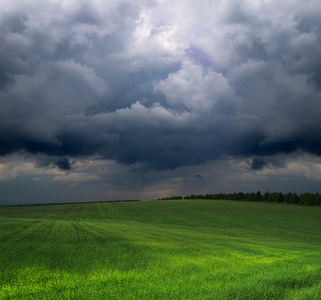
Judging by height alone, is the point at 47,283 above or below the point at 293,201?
above

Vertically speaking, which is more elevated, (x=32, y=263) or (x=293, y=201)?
(x=32, y=263)

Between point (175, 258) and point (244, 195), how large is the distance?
15635 cm

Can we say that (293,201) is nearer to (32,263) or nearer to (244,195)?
(244,195)

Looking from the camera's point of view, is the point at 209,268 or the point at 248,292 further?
the point at 209,268

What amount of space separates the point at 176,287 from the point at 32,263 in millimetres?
5630

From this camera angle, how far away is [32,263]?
900 cm

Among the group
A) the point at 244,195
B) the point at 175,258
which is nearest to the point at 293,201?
the point at 244,195

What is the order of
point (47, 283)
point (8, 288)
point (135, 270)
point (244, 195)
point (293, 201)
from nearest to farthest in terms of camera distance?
point (8, 288) < point (47, 283) < point (135, 270) < point (293, 201) < point (244, 195)

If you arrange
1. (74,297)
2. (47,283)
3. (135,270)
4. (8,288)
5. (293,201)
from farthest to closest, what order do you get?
(293,201) → (135,270) → (47,283) → (8,288) → (74,297)

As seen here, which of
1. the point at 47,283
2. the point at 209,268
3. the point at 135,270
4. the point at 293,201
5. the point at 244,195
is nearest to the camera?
the point at 47,283

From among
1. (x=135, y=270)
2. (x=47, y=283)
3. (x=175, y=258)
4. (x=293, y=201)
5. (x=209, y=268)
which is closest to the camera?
(x=47, y=283)

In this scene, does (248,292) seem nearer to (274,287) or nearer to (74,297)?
(274,287)

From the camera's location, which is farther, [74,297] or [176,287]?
[176,287]

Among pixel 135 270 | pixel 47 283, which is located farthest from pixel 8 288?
pixel 135 270
